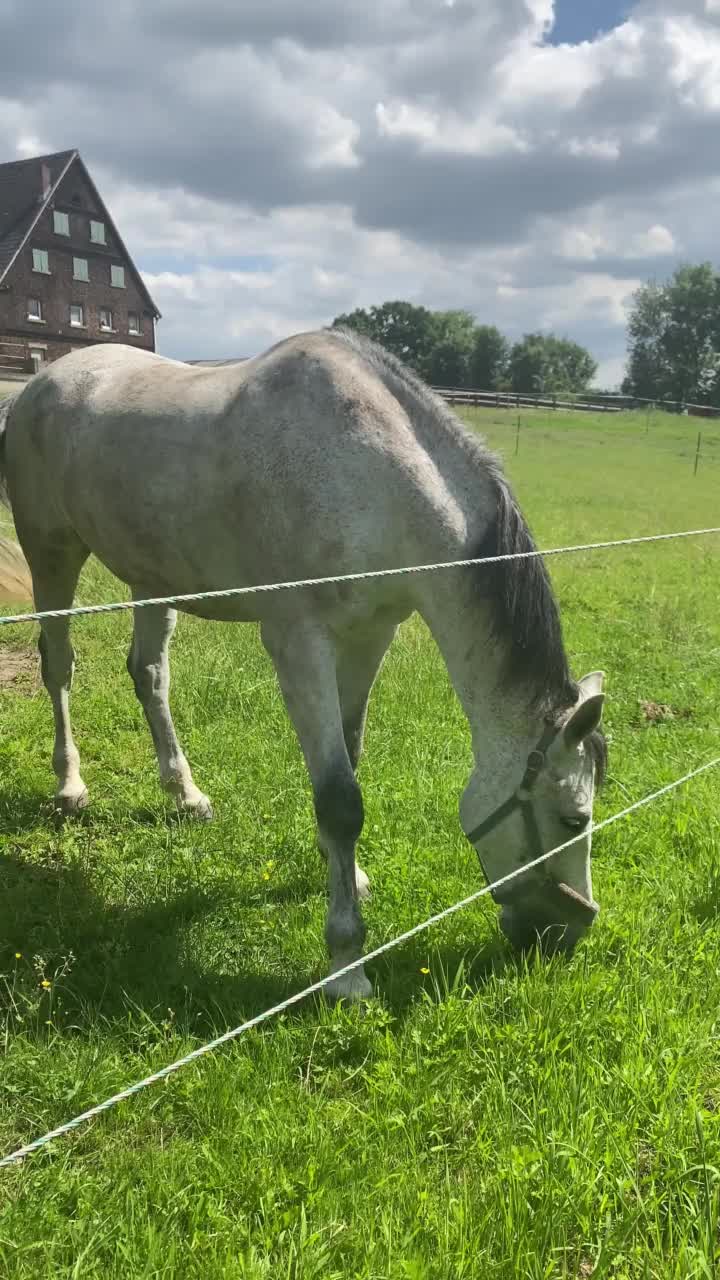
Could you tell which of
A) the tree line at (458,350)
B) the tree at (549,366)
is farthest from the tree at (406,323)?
the tree at (549,366)

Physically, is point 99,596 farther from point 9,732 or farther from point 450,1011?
point 450,1011

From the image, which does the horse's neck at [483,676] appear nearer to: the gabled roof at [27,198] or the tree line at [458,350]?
the gabled roof at [27,198]

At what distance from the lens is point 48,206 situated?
1247 cm

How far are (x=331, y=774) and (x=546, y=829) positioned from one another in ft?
2.54

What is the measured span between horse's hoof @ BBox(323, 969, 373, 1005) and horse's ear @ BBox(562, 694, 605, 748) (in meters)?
1.06

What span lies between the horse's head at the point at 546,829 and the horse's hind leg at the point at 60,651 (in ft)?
7.89

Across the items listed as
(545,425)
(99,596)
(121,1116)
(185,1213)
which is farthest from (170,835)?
(545,425)

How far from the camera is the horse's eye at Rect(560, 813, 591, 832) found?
9.18 feet

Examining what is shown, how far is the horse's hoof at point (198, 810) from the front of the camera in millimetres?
4250

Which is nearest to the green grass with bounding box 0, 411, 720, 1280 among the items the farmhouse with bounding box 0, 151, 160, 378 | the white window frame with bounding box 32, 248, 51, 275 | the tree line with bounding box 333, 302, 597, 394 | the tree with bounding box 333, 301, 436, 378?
the farmhouse with bounding box 0, 151, 160, 378

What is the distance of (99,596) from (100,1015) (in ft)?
19.1

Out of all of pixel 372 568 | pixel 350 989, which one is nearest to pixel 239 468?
pixel 372 568

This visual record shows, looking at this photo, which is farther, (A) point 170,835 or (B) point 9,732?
(B) point 9,732

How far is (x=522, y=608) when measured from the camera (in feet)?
9.13
